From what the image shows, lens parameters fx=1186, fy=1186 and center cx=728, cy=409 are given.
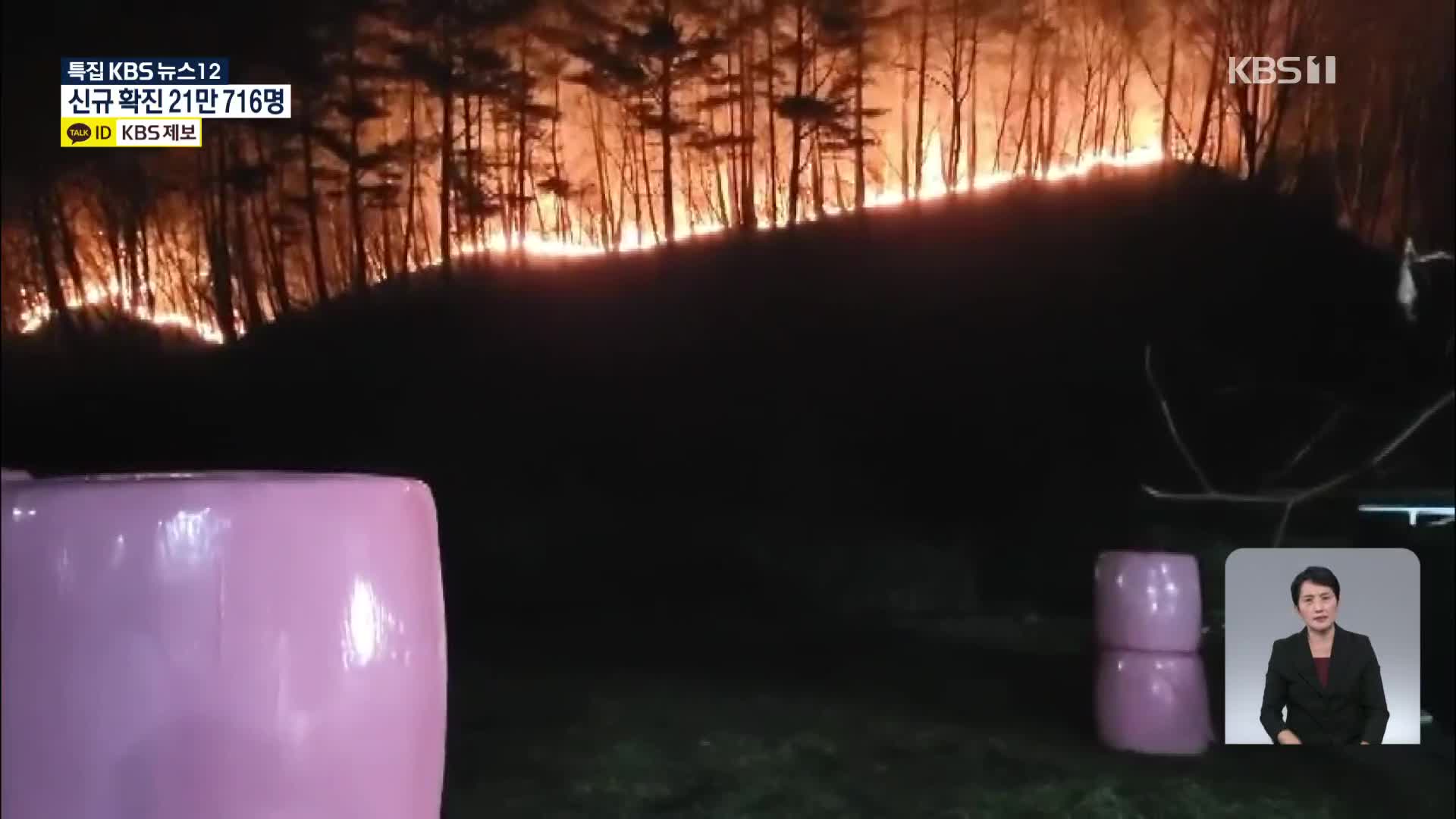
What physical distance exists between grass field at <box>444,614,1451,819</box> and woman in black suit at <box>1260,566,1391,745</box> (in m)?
0.02

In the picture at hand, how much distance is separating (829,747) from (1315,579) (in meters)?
0.46

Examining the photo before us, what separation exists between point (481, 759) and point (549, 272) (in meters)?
0.44

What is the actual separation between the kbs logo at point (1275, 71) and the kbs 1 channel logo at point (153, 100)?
2.91 ft

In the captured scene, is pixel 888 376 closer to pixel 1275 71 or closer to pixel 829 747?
pixel 829 747

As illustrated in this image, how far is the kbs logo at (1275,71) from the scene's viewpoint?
1.09 meters

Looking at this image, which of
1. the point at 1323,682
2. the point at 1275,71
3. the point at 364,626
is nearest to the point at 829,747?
the point at 1323,682

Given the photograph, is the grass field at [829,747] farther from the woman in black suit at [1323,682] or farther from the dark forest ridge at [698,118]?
the dark forest ridge at [698,118]

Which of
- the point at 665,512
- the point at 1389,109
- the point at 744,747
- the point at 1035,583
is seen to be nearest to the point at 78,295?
the point at 665,512

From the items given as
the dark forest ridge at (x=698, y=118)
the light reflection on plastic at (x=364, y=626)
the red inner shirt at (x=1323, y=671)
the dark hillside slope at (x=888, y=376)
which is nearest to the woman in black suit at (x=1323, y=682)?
the red inner shirt at (x=1323, y=671)

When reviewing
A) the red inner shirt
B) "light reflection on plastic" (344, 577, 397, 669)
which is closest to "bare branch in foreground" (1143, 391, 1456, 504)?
the red inner shirt

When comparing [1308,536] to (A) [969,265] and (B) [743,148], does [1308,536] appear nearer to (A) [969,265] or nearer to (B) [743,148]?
(A) [969,265]

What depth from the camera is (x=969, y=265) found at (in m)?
1.11

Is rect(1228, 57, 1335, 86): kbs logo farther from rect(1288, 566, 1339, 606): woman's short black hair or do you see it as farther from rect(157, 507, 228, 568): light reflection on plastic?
rect(157, 507, 228, 568): light reflection on plastic

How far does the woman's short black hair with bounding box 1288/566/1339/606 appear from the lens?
1.05 meters
